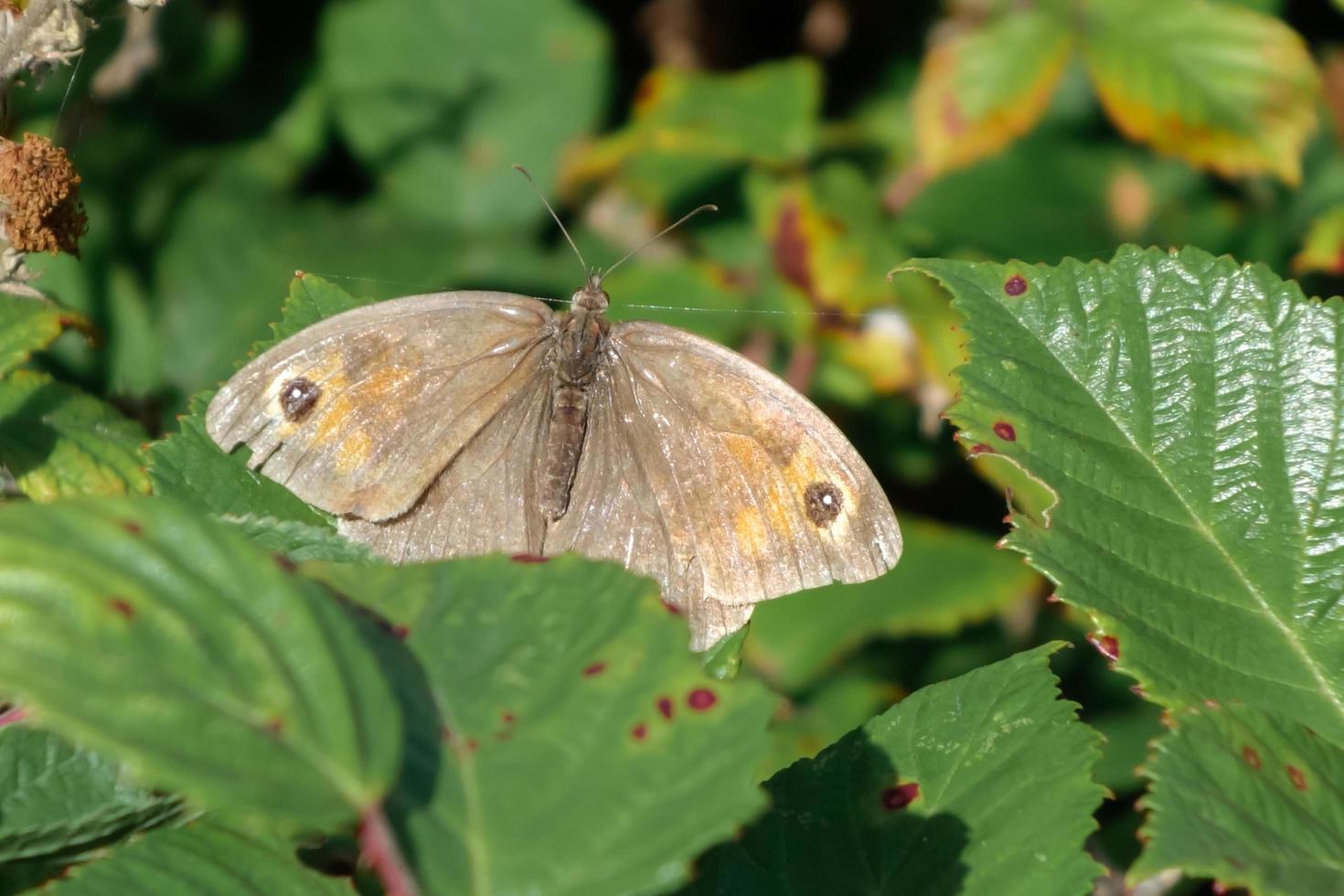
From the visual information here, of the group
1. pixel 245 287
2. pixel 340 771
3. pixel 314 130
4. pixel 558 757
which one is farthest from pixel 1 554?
pixel 314 130

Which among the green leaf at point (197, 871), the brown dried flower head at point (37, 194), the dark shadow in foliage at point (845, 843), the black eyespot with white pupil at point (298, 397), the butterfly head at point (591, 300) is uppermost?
the brown dried flower head at point (37, 194)

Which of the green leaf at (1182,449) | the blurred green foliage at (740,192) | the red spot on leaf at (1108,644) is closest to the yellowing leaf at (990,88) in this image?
the blurred green foliage at (740,192)

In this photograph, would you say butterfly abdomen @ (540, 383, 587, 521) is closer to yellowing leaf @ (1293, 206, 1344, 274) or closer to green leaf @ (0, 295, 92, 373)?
green leaf @ (0, 295, 92, 373)

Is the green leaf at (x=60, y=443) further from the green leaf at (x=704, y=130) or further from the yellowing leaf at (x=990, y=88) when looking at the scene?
the yellowing leaf at (x=990, y=88)

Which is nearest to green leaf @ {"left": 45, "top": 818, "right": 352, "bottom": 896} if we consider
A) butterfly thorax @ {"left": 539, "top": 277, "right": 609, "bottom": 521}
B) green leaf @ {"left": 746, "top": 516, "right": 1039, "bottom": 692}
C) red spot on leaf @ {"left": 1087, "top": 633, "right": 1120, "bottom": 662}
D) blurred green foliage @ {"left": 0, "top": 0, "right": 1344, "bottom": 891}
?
red spot on leaf @ {"left": 1087, "top": 633, "right": 1120, "bottom": 662}

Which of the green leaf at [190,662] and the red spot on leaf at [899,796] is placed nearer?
the green leaf at [190,662]

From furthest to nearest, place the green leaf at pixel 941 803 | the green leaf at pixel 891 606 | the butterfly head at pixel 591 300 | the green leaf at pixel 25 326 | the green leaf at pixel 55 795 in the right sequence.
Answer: the green leaf at pixel 891 606
the butterfly head at pixel 591 300
the green leaf at pixel 25 326
the green leaf at pixel 941 803
the green leaf at pixel 55 795
